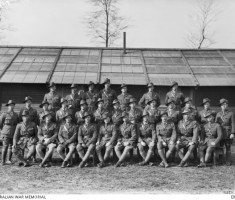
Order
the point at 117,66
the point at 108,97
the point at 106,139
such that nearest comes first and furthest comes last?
the point at 106,139 < the point at 108,97 < the point at 117,66

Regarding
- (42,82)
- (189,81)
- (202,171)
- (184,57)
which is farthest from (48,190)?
(184,57)

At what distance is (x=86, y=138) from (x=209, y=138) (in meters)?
3.15

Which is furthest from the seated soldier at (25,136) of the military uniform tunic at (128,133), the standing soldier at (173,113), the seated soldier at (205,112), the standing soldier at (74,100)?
the seated soldier at (205,112)

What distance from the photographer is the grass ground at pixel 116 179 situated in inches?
241

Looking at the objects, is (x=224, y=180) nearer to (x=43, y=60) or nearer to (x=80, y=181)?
(x=80, y=181)

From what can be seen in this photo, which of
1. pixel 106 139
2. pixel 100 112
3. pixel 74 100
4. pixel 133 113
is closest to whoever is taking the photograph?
pixel 106 139

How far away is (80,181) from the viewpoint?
6641mm

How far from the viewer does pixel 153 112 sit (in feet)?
29.1

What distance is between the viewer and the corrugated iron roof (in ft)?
37.2

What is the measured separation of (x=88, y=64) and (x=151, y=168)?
5.68 metres

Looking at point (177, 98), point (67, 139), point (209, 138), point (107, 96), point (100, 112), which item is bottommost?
point (67, 139)

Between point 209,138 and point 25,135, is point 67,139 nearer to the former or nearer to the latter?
point 25,135

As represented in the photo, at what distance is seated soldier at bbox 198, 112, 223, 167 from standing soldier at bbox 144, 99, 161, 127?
1236 millimetres

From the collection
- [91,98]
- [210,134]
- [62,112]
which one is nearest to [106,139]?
[62,112]
